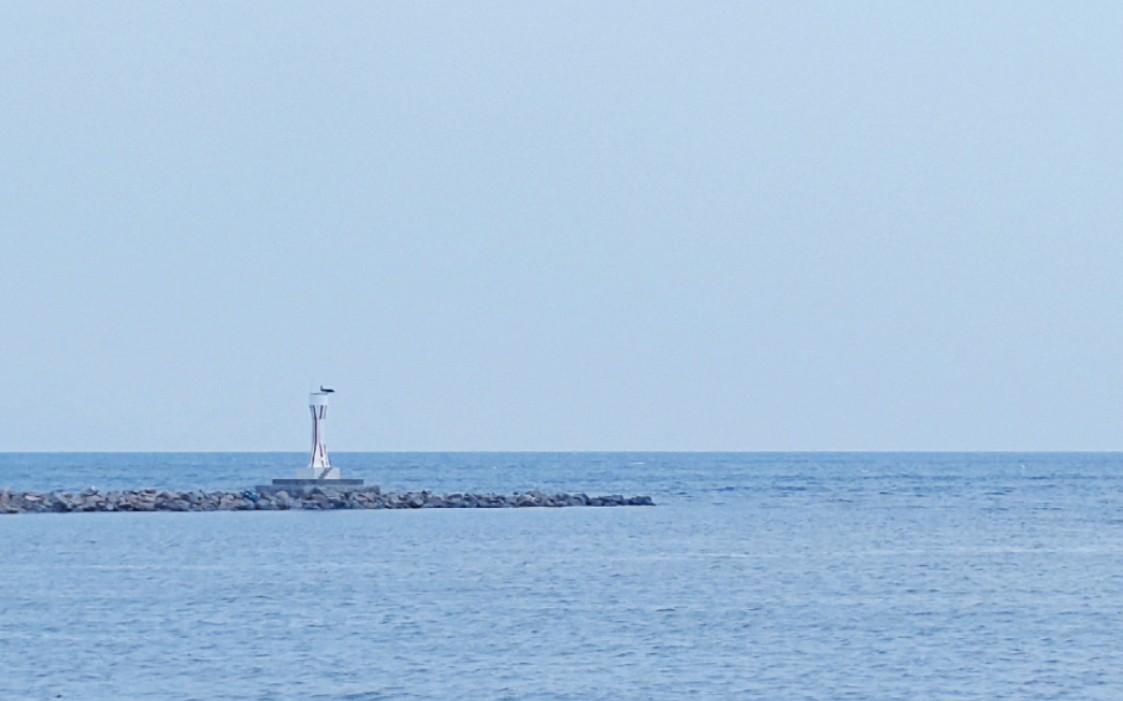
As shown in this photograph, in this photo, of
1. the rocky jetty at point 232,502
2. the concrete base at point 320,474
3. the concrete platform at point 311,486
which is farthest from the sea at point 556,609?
the concrete base at point 320,474

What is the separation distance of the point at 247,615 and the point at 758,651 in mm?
8738

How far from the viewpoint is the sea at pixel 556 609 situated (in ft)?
78.6

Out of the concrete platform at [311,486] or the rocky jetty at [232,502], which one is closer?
the rocky jetty at [232,502]

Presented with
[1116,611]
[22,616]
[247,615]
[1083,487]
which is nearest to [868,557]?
[1116,611]

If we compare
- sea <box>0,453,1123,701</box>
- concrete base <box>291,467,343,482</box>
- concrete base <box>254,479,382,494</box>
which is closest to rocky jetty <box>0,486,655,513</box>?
concrete base <box>254,479,382,494</box>

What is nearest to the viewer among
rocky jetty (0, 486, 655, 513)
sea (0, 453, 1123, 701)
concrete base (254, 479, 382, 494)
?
sea (0, 453, 1123, 701)

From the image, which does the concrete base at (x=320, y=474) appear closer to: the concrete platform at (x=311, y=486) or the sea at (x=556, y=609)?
the concrete platform at (x=311, y=486)

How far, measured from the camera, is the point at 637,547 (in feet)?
153

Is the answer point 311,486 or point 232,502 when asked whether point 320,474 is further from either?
point 232,502

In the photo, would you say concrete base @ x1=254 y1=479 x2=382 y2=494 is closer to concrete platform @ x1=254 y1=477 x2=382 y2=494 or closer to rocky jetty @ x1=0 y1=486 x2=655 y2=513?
concrete platform @ x1=254 y1=477 x2=382 y2=494

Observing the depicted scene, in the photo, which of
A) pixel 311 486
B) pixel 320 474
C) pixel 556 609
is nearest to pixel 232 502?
pixel 311 486

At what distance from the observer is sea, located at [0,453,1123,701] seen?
23953 millimetres

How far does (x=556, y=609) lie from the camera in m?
31.6

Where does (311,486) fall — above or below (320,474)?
below
